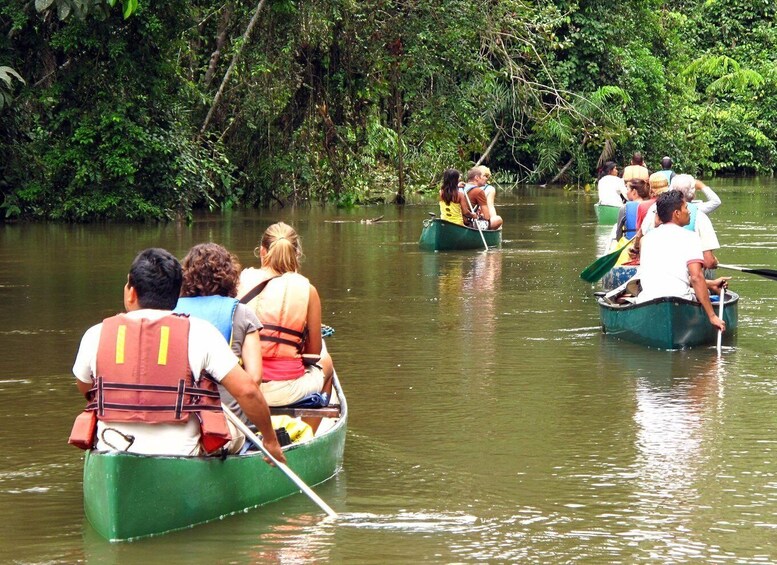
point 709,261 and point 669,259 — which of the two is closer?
point 669,259

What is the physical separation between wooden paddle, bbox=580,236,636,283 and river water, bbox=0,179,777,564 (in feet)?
1.04

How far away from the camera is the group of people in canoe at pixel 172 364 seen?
5.74 metres

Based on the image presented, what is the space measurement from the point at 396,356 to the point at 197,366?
18.3ft

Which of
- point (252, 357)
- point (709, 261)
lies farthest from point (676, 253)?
point (252, 357)

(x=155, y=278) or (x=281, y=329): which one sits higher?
(x=155, y=278)

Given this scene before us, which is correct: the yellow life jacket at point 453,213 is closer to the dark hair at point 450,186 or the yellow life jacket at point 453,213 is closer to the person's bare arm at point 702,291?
the dark hair at point 450,186

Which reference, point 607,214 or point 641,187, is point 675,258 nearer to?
point 641,187

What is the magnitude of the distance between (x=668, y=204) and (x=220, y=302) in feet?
17.6

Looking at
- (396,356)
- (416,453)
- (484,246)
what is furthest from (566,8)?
(416,453)

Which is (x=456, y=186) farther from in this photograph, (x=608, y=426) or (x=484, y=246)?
(x=608, y=426)

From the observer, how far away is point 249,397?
5.99 metres

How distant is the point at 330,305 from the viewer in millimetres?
14438

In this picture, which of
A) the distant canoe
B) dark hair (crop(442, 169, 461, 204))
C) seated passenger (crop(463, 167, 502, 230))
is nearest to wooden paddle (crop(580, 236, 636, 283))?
dark hair (crop(442, 169, 461, 204))

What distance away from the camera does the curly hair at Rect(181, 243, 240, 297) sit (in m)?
6.51
